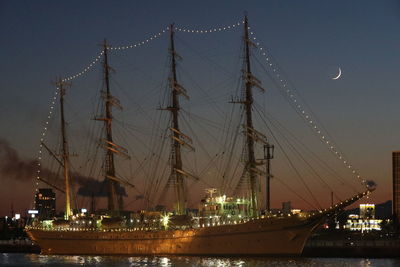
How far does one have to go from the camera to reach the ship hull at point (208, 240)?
79.5 m

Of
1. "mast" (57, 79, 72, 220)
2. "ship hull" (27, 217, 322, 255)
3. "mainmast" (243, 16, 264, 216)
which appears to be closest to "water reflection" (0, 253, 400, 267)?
"ship hull" (27, 217, 322, 255)

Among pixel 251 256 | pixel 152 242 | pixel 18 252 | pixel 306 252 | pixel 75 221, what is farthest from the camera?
pixel 18 252

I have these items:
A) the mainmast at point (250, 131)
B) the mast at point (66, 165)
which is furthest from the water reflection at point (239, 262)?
the mast at point (66, 165)

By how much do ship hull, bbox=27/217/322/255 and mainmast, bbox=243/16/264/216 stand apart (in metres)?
5.87

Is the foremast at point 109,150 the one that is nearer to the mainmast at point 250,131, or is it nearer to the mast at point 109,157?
the mast at point 109,157

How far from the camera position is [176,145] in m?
98.9

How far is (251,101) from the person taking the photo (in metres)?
88.3

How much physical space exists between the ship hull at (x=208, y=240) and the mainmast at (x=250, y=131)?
5868 mm

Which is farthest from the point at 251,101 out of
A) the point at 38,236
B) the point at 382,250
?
the point at 38,236

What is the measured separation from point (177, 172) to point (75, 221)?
18.5 metres

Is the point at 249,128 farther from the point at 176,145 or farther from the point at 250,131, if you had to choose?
the point at 176,145

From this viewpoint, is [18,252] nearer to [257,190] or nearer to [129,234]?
[129,234]

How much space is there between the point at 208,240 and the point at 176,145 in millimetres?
18880

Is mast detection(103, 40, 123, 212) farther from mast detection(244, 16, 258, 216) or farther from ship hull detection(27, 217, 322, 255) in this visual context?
mast detection(244, 16, 258, 216)
